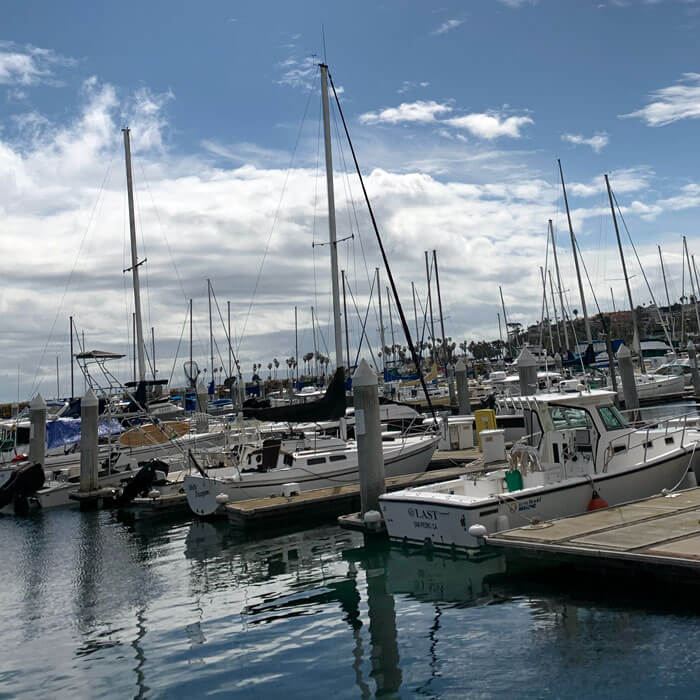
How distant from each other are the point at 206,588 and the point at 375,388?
5781 mm

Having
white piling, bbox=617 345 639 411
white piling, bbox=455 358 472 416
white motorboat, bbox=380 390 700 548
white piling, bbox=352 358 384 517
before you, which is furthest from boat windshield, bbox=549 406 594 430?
white piling, bbox=617 345 639 411

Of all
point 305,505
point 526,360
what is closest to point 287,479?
point 305,505

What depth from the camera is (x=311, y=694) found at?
7.99m

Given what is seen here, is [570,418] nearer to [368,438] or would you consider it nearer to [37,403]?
[368,438]

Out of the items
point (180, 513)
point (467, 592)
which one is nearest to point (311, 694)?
point (467, 592)

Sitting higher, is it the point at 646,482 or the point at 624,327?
the point at 624,327

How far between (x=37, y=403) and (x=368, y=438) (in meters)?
19.0

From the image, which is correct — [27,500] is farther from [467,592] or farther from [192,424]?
[467,592]

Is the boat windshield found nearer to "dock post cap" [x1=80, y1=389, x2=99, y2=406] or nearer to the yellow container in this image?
the yellow container

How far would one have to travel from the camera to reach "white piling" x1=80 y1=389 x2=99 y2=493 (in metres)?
24.7

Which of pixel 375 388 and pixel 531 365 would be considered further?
pixel 531 365

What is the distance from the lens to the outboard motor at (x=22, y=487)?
24547mm

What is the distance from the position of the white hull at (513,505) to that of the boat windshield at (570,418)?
133 cm

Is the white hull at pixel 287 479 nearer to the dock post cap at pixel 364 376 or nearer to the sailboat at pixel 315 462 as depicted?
the sailboat at pixel 315 462
